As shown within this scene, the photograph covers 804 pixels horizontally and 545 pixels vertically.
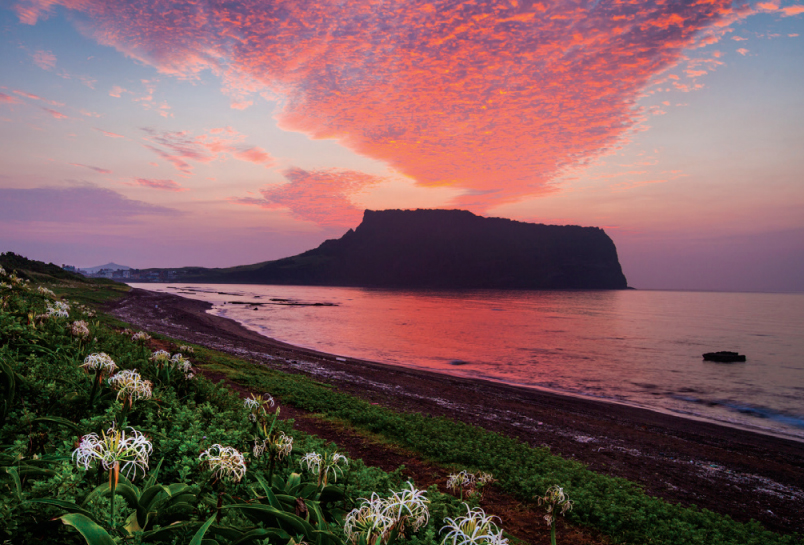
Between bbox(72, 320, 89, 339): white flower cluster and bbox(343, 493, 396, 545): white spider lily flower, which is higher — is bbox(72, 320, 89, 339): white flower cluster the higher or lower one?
the higher one

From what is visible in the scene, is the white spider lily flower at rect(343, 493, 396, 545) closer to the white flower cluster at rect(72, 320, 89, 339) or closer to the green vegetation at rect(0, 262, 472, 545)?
the green vegetation at rect(0, 262, 472, 545)

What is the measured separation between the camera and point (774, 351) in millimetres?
48812

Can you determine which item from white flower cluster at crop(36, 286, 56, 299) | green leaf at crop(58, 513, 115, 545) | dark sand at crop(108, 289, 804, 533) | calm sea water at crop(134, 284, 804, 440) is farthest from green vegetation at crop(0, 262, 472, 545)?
calm sea water at crop(134, 284, 804, 440)

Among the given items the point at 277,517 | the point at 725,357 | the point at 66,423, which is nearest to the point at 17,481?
the point at 66,423

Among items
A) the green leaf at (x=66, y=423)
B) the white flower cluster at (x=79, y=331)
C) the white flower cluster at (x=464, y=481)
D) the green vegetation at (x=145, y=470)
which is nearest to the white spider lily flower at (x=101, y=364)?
the green vegetation at (x=145, y=470)

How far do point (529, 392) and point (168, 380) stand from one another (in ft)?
73.8

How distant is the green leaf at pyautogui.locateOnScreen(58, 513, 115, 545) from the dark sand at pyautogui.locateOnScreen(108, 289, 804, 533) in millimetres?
12840

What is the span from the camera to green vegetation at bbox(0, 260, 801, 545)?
249 cm

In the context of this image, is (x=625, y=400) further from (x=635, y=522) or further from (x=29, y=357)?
(x=29, y=357)

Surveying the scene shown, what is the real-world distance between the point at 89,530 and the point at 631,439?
18.7 metres

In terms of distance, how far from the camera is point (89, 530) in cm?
214

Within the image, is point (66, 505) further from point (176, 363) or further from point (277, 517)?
point (176, 363)

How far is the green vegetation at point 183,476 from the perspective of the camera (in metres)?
2.49

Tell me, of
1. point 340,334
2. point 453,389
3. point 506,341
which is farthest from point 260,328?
point 453,389
